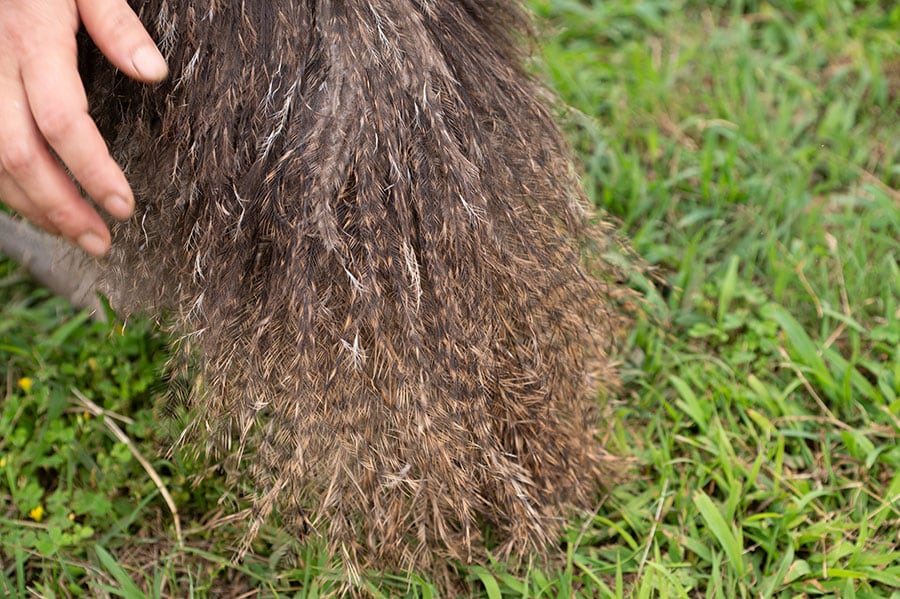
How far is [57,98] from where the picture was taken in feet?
4.81

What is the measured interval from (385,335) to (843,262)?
5.11ft

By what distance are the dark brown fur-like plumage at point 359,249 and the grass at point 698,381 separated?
29 cm

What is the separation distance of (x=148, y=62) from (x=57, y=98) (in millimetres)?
160

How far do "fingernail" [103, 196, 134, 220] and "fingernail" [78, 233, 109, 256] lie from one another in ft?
0.25

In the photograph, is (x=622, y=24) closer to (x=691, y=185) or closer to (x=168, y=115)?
(x=691, y=185)

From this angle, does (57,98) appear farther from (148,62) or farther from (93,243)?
(93,243)

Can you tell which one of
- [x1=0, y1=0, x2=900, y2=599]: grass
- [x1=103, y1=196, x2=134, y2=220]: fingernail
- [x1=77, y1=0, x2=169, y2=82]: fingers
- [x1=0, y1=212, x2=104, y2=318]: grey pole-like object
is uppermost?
[x1=77, y1=0, x2=169, y2=82]: fingers

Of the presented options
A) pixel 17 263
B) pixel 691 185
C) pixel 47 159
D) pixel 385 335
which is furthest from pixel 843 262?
pixel 17 263

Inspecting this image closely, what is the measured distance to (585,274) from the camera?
71.6 inches

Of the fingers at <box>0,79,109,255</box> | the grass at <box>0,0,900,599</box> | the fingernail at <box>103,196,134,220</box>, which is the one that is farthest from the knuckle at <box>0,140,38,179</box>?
the grass at <box>0,0,900,599</box>

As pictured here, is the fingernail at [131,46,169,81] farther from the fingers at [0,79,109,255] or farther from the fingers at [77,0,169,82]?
the fingers at [0,79,109,255]

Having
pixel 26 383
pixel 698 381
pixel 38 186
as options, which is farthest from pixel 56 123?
pixel 698 381

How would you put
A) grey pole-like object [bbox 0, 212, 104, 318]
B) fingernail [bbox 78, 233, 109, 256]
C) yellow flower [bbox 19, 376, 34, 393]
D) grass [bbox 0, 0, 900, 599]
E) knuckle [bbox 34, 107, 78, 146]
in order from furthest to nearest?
grey pole-like object [bbox 0, 212, 104, 318]
yellow flower [bbox 19, 376, 34, 393]
grass [bbox 0, 0, 900, 599]
fingernail [bbox 78, 233, 109, 256]
knuckle [bbox 34, 107, 78, 146]

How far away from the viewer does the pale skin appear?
4.83 feet
